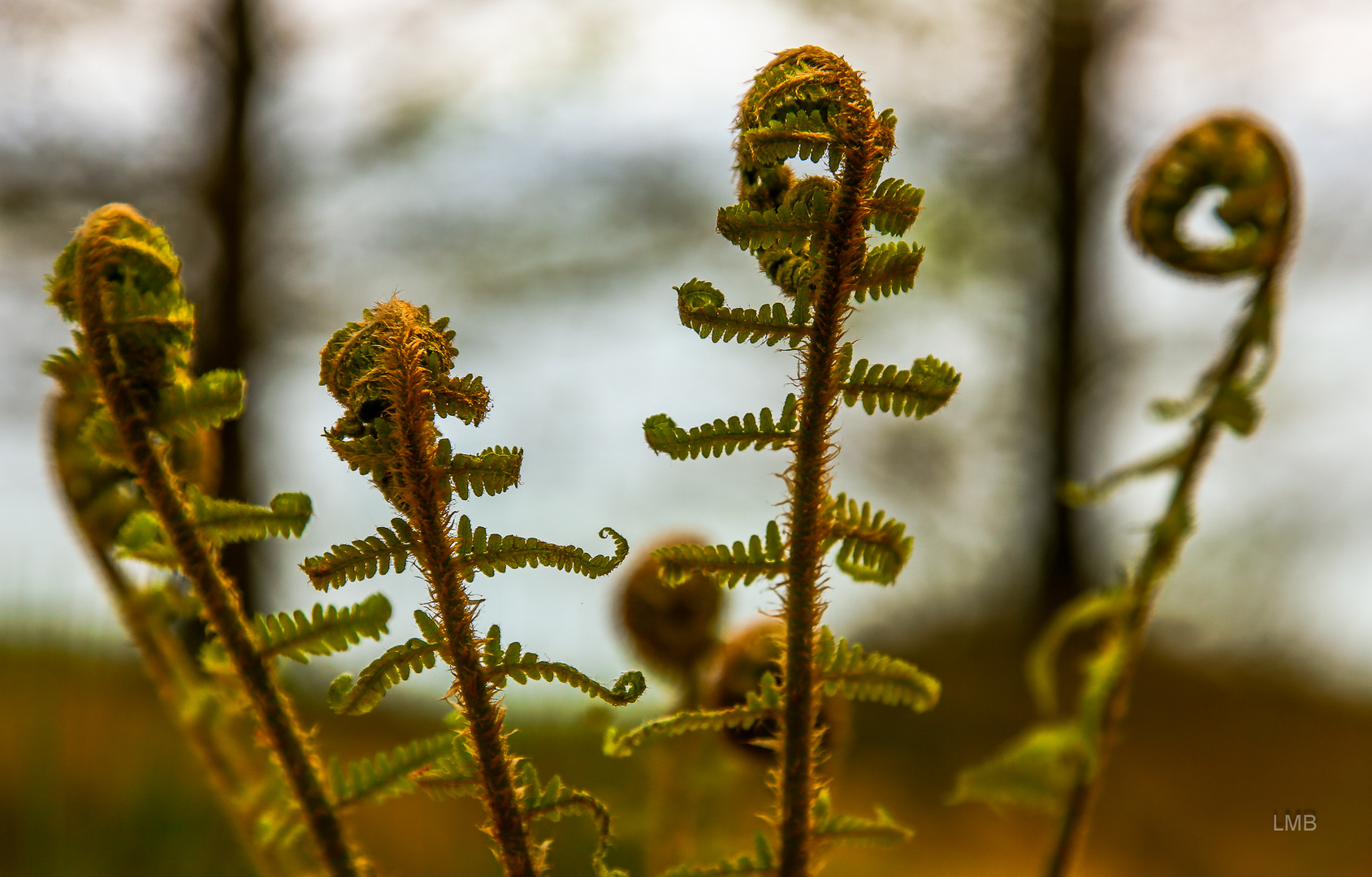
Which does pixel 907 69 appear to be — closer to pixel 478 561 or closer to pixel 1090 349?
pixel 1090 349

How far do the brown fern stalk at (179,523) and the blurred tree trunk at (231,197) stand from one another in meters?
2.59

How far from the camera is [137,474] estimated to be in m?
0.40

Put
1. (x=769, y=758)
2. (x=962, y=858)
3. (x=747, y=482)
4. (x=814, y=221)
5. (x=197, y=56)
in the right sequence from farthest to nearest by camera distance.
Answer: (x=197, y=56) → (x=747, y=482) → (x=962, y=858) → (x=769, y=758) → (x=814, y=221)

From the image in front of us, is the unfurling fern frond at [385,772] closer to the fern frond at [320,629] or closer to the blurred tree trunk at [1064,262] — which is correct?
the fern frond at [320,629]

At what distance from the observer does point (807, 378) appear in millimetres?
385

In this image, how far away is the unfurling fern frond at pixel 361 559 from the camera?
0.38 m

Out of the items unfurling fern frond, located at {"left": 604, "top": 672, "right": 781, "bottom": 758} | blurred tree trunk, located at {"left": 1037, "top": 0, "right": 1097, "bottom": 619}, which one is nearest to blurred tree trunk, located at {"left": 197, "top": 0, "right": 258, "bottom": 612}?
blurred tree trunk, located at {"left": 1037, "top": 0, "right": 1097, "bottom": 619}

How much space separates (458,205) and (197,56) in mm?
948

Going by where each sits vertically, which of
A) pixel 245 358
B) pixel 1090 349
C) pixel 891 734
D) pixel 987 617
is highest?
pixel 1090 349

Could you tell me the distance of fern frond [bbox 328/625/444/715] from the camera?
0.39 metres

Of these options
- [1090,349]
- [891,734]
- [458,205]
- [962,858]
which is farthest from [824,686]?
[1090,349]

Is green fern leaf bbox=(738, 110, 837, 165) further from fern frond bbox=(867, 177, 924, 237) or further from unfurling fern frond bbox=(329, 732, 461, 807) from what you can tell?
unfurling fern frond bbox=(329, 732, 461, 807)

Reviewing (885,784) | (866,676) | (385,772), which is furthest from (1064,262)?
(385,772)

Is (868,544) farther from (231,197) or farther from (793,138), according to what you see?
(231,197)
